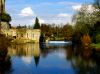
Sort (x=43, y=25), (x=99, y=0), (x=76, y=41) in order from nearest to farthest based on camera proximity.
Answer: (x=99, y=0) < (x=76, y=41) < (x=43, y=25)

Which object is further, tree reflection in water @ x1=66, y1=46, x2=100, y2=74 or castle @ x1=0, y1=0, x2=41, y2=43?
castle @ x1=0, y1=0, x2=41, y2=43

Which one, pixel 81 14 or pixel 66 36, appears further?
pixel 66 36

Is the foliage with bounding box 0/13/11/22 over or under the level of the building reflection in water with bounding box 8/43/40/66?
over

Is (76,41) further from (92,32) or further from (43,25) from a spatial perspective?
(43,25)

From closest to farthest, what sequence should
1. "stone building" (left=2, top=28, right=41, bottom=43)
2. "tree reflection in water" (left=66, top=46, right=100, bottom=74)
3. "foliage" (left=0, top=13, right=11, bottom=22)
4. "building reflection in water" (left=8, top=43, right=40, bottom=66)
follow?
"tree reflection in water" (left=66, top=46, right=100, bottom=74), "building reflection in water" (left=8, top=43, right=40, bottom=66), "foliage" (left=0, top=13, right=11, bottom=22), "stone building" (left=2, top=28, right=41, bottom=43)

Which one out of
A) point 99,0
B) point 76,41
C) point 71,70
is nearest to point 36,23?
point 76,41

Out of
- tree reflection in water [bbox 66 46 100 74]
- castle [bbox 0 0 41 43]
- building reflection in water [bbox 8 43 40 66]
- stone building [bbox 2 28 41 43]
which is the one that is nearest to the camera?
tree reflection in water [bbox 66 46 100 74]

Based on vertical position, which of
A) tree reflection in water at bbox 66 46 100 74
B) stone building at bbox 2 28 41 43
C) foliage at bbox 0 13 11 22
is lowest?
tree reflection in water at bbox 66 46 100 74

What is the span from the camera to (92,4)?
231ft

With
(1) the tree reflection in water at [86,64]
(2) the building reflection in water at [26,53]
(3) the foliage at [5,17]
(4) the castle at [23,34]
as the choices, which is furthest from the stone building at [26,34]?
(1) the tree reflection in water at [86,64]

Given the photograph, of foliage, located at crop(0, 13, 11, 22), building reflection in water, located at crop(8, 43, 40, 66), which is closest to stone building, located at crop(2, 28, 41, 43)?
foliage, located at crop(0, 13, 11, 22)

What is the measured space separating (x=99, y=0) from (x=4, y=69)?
4023cm

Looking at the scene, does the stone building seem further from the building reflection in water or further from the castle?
the building reflection in water

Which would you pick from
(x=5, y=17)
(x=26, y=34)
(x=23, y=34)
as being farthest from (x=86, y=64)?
(x=26, y=34)
